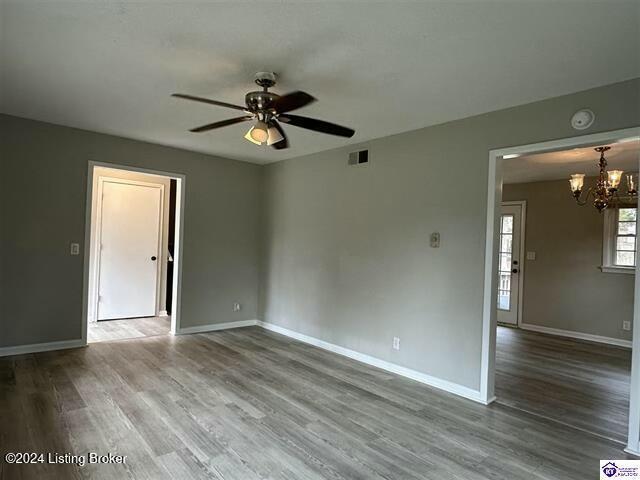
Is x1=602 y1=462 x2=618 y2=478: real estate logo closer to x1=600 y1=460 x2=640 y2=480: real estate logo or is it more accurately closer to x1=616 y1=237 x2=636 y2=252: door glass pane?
x1=600 y1=460 x2=640 y2=480: real estate logo

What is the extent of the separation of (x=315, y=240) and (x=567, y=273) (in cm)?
408

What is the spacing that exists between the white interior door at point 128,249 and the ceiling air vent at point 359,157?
3369 mm

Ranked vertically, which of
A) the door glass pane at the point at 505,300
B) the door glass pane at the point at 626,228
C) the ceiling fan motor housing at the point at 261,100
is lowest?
the door glass pane at the point at 505,300

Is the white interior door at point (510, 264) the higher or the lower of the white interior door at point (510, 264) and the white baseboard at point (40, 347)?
the higher

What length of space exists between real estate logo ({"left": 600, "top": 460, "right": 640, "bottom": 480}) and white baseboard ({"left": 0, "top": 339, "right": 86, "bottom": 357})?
4.94m

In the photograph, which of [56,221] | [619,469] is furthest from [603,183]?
[56,221]

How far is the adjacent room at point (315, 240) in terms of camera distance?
216cm

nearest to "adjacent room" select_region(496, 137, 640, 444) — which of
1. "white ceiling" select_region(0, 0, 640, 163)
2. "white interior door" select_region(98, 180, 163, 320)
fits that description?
"white ceiling" select_region(0, 0, 640, 163)

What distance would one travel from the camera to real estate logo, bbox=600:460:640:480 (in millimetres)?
2213

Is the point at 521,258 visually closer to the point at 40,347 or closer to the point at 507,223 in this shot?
the point at 507,223

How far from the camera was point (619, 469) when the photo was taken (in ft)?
7.41

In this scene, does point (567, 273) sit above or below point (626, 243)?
below

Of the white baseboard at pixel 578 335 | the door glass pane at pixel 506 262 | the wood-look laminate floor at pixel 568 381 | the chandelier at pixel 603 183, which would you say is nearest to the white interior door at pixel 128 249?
the wood-look laminate floor at pixel 568 381

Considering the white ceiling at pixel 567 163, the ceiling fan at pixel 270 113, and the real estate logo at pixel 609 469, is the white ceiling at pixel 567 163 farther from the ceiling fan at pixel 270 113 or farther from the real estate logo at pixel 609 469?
the real estate logo at pixel 609 469
